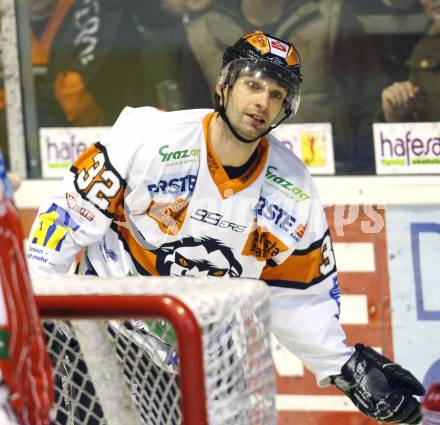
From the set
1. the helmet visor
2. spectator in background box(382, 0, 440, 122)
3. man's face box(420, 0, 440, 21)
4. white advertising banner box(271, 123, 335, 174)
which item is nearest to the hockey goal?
the helmet visor

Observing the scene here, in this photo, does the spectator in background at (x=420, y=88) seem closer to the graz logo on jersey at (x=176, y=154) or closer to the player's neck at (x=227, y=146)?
the player's neck at (x=227, y=146)

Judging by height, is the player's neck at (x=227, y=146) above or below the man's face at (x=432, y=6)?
below

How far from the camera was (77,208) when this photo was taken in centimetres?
326

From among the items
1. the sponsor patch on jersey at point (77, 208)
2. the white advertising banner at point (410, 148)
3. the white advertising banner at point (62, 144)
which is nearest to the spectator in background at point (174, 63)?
the white advertising banner at point (62, 144)

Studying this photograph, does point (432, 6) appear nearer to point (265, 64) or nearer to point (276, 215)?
point (265, 64)

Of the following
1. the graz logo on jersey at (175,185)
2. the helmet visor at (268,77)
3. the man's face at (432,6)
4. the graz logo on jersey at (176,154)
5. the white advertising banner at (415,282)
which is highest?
the helmet visor at (268,77)

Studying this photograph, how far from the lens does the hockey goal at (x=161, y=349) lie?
215 cm

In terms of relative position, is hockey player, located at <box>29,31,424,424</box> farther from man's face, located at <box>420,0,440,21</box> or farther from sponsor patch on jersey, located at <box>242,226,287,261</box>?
man's face, located at <box>420,0,440,21</box>

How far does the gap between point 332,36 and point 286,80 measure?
3.72ft

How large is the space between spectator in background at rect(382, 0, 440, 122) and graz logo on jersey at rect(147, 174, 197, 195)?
133cm

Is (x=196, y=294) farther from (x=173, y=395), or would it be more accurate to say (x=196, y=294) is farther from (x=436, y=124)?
(x=436, y=124)

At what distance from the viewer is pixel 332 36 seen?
441cm

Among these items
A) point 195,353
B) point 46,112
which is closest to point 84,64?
point 46,112

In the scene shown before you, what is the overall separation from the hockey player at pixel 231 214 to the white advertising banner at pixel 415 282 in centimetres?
88
